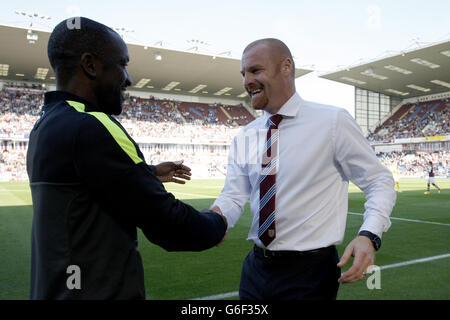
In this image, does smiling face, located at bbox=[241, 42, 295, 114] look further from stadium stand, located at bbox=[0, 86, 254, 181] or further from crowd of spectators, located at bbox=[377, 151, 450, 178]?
crowd of spectators, located at bbox=[377, 151, 450, 178]

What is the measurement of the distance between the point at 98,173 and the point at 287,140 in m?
1.27

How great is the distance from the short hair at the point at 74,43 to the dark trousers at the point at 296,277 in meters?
1.40

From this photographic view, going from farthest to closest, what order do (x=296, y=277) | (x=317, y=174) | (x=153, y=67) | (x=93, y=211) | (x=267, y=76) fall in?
(x=153, y=67) < (x=267, y=76) < (x=317, y=174) < (x=296, y=277) < (x=93, y=211)

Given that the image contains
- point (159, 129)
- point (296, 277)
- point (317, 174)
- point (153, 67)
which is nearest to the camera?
point (296, 277)

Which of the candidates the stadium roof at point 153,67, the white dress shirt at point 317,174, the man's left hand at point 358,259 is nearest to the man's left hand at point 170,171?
the white dress shirt at point 317,174

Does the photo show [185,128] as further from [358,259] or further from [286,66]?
[358,259]

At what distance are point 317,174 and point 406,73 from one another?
48.9 metres

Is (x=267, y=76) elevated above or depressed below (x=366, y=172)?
above

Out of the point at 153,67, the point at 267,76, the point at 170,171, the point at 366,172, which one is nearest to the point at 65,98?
the point at 170,171

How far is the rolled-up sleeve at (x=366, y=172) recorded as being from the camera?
189 cm

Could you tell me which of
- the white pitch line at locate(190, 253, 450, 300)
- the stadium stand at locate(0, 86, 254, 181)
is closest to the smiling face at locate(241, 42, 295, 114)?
the white pitch line at locate(190, 253, 450, 300)

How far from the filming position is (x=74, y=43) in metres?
1.51

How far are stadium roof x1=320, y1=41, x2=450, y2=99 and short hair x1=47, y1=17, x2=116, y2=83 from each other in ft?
132

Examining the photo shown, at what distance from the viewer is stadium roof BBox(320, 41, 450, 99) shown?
127 feet
